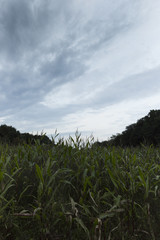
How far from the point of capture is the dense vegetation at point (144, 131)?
26.4m

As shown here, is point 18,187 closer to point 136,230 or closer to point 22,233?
point 22,233

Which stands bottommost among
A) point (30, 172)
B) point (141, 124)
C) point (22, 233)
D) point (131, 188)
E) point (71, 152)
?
point (22, 233)

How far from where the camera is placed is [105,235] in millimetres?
2150

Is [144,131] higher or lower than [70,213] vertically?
higher

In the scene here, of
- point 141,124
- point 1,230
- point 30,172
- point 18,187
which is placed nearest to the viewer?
point 1,230

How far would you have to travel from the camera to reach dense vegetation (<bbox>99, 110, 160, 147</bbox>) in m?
26.4

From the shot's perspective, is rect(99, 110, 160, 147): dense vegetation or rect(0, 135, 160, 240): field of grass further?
rect(99, 110, 160, 147): dense vegetation

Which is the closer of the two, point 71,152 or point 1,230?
point 1,230

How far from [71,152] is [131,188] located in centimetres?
151

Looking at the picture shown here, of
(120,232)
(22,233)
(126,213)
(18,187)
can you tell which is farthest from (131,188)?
(18,187)

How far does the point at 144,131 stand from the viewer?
27.8 meters

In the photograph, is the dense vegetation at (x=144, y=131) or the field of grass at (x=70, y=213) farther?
the dense vegetation at (x=144, y=131)

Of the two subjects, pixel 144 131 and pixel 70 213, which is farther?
pixel 144 131

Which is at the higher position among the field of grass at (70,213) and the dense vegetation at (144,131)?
the dense vegetation at (144,131)
